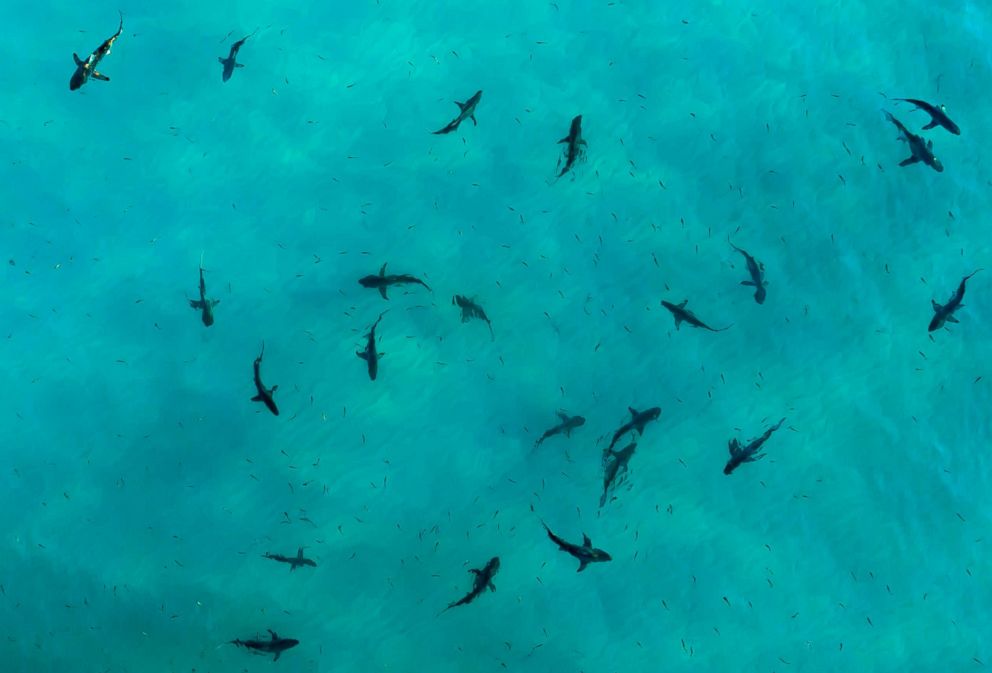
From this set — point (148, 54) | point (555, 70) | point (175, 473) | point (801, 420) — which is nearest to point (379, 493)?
point (175, 473)

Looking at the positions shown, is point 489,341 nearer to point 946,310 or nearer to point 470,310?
point 470,310

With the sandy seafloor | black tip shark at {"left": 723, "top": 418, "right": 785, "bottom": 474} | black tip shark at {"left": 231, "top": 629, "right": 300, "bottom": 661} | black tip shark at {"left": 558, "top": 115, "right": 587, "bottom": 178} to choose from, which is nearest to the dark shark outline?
the sandy seafloor

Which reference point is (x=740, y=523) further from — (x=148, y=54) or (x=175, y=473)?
(x=148, y=54)

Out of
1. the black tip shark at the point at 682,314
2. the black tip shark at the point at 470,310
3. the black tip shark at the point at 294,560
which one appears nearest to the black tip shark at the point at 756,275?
the black tip shark at the point at 682,314

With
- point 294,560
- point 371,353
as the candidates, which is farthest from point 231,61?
point 294,560

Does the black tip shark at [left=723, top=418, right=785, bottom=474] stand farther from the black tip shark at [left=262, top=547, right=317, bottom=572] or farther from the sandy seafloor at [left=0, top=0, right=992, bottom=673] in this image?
the black tip shark at [left=262, top=547, right=317, bottom=572]

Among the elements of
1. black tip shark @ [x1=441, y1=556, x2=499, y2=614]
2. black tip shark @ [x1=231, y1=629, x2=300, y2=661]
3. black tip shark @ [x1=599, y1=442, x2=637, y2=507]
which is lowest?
black tip shark @ [x1=231, y1=629, x2=300, y2=661]

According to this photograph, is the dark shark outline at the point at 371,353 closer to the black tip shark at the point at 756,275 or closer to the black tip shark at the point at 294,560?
the black tip shark at the point at 294,560
